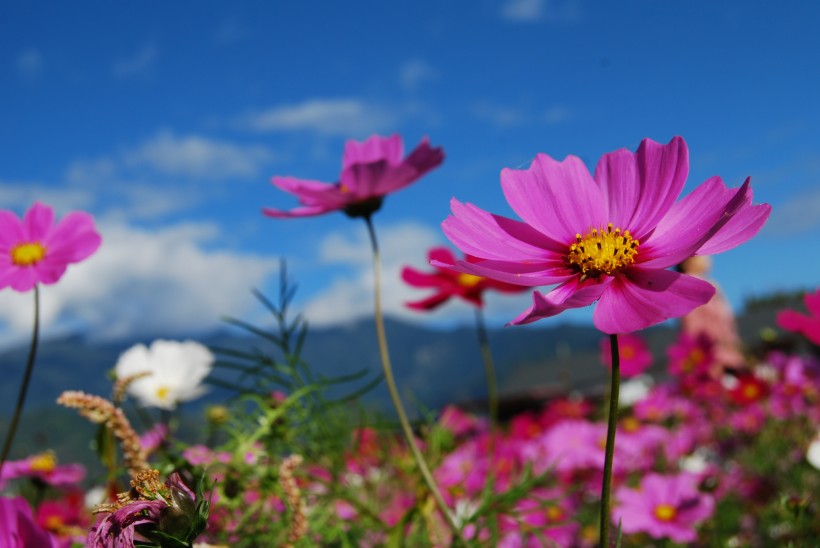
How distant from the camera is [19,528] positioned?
42 cm

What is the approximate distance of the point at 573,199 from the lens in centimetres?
47

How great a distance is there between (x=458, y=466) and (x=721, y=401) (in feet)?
4.38

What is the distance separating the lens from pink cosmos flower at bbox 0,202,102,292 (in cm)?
66

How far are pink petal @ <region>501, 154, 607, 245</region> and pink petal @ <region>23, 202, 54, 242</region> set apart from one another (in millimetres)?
463

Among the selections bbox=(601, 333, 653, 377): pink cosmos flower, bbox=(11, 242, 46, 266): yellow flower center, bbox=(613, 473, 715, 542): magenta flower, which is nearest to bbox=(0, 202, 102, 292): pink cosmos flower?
bbox=(11, 242, 46, 266): yellow flower center

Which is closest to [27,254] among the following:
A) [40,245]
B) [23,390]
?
[40,245]

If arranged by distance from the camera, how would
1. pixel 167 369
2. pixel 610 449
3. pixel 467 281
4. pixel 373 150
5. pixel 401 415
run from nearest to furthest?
pixel 610 449
pixel 401 415
pixel 373 150
pixel 167 369
pixel 467 281

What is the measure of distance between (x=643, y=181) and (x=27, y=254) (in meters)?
0.53

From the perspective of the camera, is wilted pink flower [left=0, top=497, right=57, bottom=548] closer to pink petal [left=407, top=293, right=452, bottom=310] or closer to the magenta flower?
pink petal [left=407, top=293, right=452, bottom=310]

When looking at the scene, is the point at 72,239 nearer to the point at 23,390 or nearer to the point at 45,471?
the point at 23,390

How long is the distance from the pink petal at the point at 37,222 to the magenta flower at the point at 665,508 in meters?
0.84

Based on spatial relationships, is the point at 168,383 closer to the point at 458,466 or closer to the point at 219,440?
the point at 219,440

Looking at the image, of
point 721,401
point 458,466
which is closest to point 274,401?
point 458,466

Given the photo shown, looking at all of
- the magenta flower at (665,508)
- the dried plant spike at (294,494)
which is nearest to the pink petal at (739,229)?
the dried plant spike at (294,494)
